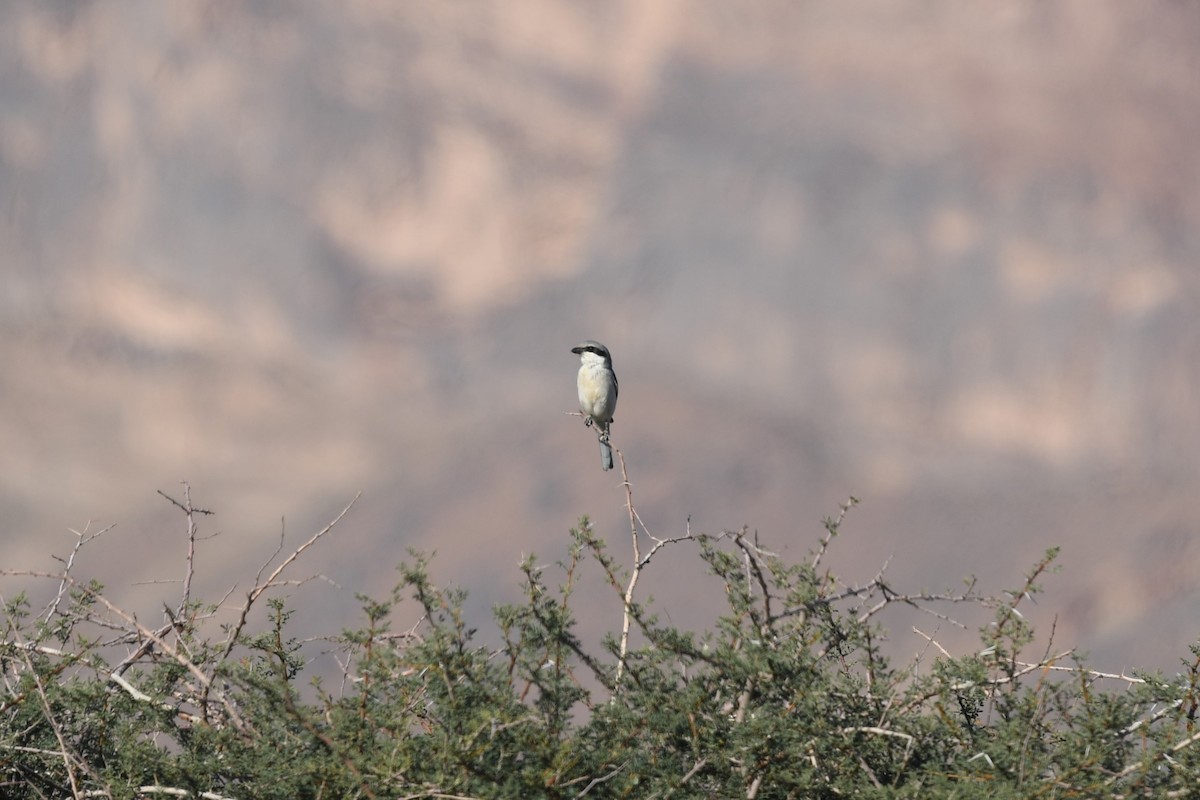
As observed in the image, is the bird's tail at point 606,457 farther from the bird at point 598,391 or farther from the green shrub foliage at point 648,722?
the green shrub foliage at point 648,722

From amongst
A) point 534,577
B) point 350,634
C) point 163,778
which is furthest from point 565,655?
point 163,778

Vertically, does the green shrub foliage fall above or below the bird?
below

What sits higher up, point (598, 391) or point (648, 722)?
point (598, 391)

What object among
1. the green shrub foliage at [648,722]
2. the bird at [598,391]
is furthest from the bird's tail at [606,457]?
the green shrub foliage at [648,722]

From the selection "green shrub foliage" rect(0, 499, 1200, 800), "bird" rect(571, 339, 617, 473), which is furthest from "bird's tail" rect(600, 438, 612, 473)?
"green shrub foliage" rect(0, 499, 1200, 800)

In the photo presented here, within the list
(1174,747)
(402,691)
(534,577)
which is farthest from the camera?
(402,691)

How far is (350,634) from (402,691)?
44 cm

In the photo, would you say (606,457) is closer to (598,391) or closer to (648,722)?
(598,391)

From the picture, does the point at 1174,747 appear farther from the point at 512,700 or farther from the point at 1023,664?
the point at 512,700

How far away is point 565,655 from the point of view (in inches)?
142

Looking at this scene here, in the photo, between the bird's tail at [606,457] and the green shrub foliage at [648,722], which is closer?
the green shrub foliage at [648,722]

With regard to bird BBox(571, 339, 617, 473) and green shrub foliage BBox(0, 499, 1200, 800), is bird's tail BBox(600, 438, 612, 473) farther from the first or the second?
green shrub foliage BBox(0, 499, 1200, 800)

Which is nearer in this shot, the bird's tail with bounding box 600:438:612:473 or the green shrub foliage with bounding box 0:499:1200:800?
the green shrub foliage with bounding box 0:499:1200:800

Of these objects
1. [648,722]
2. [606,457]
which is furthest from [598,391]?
[648,722]
